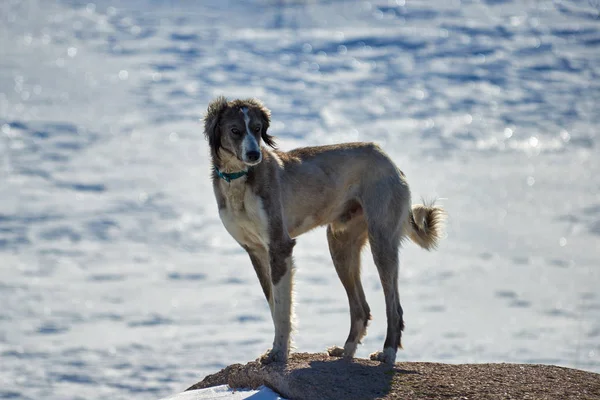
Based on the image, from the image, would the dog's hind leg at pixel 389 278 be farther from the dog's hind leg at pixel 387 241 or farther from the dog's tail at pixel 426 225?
the dog's tail at pixel 426 225

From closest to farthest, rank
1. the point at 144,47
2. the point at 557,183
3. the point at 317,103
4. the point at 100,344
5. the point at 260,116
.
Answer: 1. the point at 260,116
2. the point at 100,344
3. the point at 557,183
4. the point at 317,103
5. the point at 144,47

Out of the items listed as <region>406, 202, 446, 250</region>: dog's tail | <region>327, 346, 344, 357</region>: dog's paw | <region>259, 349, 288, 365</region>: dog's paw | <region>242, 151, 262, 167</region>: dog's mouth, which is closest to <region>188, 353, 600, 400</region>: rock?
<region>259, 349, 288, 365</region>: dog's paw

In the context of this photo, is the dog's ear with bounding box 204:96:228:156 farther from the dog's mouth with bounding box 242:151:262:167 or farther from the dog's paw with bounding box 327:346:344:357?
the dog's paw with bounding box 327:346:344:357

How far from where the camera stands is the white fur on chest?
29.7ft

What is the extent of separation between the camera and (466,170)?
32.2m

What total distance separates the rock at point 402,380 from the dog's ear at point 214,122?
190cm

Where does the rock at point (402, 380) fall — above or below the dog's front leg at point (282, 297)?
A: below

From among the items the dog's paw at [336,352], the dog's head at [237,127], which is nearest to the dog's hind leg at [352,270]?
the dog's paw at [336,352]

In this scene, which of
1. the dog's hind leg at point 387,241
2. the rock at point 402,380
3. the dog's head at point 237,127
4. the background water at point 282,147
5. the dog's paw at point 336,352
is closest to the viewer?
the rock at point 402,380

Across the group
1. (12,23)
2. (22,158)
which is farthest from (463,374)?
(12,23)

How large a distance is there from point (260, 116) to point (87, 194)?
26.1 metres

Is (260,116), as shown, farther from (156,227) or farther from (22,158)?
(22,158)

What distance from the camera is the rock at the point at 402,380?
28.4 feet

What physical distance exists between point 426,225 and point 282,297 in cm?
181
